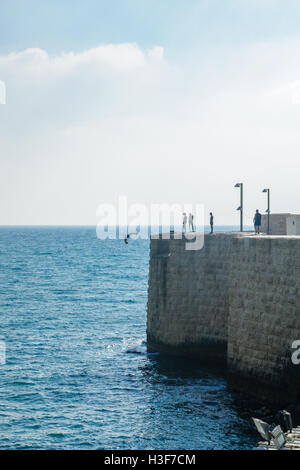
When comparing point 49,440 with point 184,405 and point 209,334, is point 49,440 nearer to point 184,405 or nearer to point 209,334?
point 184,405

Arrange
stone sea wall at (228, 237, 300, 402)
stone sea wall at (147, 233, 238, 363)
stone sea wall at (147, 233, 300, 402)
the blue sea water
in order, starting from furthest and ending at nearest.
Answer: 1. stone sea wall at (147, 233, 238, 363)
2. stone sea wall at (147, 233, 300, 402)
3. stone sea wall at (228, 237, 300, 402)
4. the blue sea water

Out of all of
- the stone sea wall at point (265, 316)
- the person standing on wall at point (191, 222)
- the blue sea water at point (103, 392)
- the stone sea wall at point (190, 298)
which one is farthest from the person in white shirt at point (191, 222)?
the stone sea wall at point (265, 316)

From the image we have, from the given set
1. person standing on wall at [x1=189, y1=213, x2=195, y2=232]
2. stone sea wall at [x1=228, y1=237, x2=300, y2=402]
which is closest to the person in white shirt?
person standing on wall at [x1=189, y1=213, x2=195, y2=232]

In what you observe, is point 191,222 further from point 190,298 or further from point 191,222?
point 190,298

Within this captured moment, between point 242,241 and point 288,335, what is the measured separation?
5153 millimetres

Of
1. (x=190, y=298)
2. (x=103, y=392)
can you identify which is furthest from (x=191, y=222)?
(x=103, y=392)

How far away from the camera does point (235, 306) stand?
2855cm

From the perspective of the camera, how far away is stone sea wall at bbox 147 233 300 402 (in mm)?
25031

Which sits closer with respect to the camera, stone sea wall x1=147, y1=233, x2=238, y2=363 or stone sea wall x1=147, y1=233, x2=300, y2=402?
stone sea wall x1=147, y1=233, x2=300, y2=402

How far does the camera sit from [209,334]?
33.9m

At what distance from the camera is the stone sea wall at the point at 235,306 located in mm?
25031

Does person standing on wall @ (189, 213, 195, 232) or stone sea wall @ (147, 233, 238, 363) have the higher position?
person standing on wall @ (189, 213, 195, 232)

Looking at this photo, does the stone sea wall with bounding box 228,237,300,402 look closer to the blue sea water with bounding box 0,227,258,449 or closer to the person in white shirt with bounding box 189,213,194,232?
the blue sea water with bounding box 0,227,258,449
